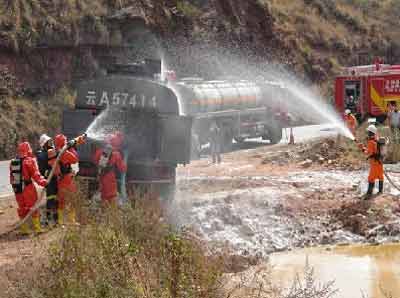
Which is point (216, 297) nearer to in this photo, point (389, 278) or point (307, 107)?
point (389, 278)

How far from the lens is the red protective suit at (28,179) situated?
1063cm

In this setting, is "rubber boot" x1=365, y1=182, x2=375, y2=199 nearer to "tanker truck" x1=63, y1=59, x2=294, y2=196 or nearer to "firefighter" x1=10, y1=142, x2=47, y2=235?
"tanker truck" x1=63, y1=59, x2=294, y2=196

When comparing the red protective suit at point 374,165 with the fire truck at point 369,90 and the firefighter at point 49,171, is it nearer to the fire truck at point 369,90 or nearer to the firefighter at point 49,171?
the firefighter at point 49,171

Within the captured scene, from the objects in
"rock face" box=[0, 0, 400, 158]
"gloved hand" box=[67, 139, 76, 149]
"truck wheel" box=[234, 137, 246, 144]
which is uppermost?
"rock face" box=[0, 0, 400, 158]

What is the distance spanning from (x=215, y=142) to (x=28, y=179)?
9796mm

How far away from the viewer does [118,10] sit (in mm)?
29016

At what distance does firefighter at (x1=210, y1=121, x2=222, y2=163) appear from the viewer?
1969cm

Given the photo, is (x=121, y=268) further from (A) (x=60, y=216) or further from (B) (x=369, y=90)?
(B) (x=369, y=90)

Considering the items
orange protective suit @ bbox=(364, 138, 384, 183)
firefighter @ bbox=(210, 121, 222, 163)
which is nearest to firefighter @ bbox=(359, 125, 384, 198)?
orange protective suit @ bbox=(364, 138, 384, 183)

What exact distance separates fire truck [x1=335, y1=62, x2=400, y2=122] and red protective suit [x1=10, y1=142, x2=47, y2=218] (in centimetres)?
2085

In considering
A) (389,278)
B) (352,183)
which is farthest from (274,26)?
(389,278)

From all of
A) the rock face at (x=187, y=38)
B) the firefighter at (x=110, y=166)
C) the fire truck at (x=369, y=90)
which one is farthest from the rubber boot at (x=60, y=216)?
the fire truck at (x=369, y=90)

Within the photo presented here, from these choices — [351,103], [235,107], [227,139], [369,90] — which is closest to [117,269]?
[227,139]

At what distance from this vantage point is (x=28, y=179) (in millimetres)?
10719
